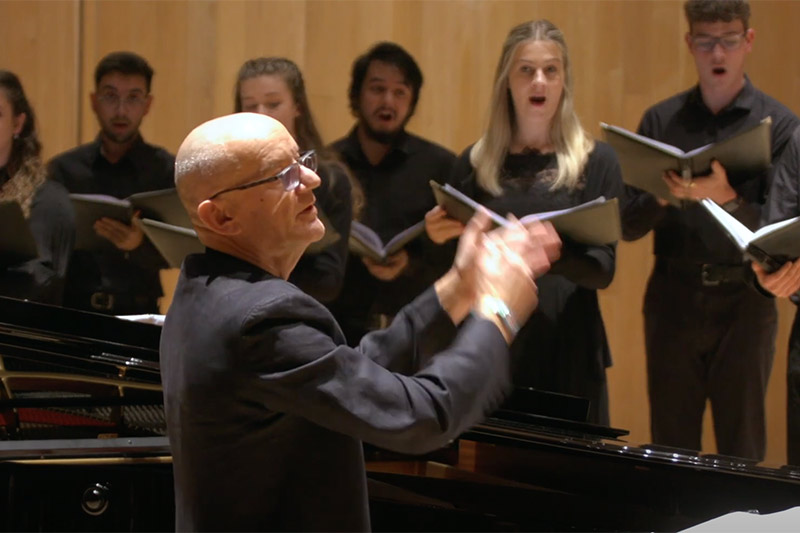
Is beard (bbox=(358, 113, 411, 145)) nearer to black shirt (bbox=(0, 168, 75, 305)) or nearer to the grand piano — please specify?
black shirt (bbox=(0, 168, 75, 305))

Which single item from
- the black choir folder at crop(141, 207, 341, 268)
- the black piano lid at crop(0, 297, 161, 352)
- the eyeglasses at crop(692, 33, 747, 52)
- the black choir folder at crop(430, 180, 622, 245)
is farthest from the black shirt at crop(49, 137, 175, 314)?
the eyeglasses at crop(692, 33, 747, 52)


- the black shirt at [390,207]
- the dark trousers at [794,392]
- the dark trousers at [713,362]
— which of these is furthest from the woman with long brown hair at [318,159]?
the dark trousers at [794,392]

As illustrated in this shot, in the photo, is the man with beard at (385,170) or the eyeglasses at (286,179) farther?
the man with beard at (385,170)

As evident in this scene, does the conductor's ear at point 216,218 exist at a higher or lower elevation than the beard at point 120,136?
lower

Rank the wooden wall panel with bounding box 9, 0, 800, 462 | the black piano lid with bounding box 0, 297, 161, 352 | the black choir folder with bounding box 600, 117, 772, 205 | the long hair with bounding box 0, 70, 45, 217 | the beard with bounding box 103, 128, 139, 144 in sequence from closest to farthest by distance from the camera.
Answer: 1. the black piano lid with bounding box 0, 297, 161, 352
2. the black choir folder with bounding box 600, 117, 772, 205
3. the long hair with bounding box 0, 70, 45, 217
4. the beard with bounding box 103, 128, 139, 144
5. the wooden wall panel with bounding box 9, 0, 800, 462

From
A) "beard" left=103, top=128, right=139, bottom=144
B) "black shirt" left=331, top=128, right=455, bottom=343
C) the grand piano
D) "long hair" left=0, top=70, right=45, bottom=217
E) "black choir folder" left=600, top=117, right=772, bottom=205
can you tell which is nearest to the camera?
the grand piano

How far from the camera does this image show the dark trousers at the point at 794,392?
2494 mm

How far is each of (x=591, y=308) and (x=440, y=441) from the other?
5.46 ft

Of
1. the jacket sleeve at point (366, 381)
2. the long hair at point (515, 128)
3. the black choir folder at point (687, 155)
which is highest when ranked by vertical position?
the long hair at point (515, 128)

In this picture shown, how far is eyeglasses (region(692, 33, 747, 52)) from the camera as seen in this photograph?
3057mm

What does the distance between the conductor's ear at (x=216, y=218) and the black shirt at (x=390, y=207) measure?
1815mm

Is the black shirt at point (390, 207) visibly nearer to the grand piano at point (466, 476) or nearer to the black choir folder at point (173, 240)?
the black choir folder at point (173, 240)

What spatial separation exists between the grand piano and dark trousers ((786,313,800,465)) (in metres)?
0.58

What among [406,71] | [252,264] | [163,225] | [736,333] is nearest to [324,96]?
[406,71]
